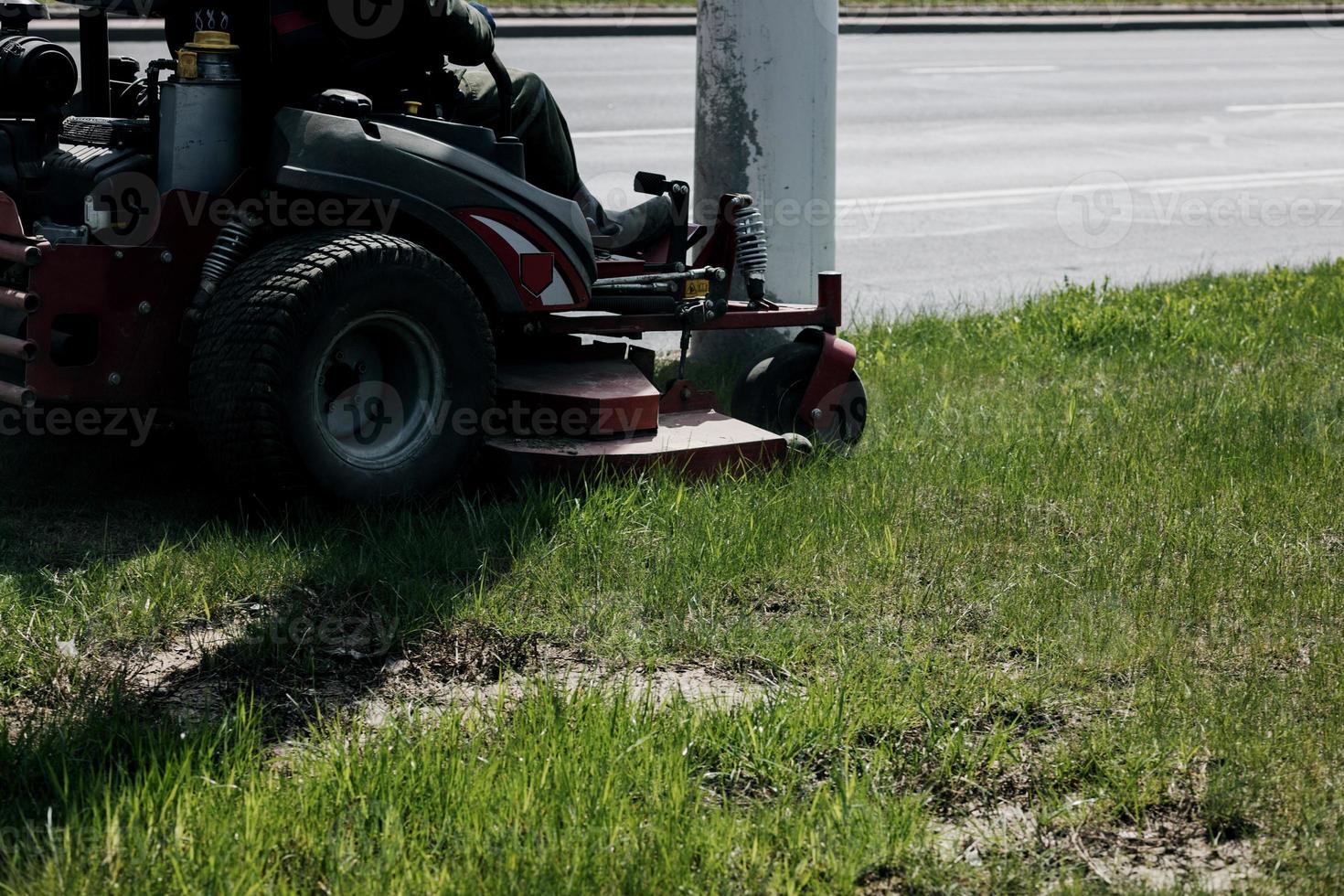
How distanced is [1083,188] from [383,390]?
805 cm

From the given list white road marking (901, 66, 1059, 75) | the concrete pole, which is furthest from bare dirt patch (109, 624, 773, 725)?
white road marking (901, 66, 1059, 75)

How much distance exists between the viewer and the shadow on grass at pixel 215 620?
120 inches

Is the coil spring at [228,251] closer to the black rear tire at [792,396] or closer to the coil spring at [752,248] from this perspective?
the coil spring at [752,248]

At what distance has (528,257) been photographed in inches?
185

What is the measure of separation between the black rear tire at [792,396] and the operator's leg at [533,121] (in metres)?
0.93

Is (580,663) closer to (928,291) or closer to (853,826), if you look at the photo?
(853,826)

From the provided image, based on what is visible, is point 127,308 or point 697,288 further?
point 697,288

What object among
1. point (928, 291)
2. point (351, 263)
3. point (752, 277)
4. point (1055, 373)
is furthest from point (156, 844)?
point (928, 291)

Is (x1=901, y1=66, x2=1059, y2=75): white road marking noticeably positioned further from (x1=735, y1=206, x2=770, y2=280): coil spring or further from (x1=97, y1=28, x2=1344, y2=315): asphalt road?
(x1=735, y1=206, x2=770, y2=280): coil spring

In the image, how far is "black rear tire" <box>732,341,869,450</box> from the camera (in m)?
5.52

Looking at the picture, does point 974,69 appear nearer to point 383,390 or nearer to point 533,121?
point 533,121

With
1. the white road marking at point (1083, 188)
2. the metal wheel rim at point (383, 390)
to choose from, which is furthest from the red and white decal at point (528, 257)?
the white road marking at point (1083, 188)

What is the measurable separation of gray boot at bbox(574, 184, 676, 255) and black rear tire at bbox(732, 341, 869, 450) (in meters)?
0.61

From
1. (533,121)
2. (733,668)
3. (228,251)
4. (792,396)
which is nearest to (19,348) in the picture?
(228,251)
